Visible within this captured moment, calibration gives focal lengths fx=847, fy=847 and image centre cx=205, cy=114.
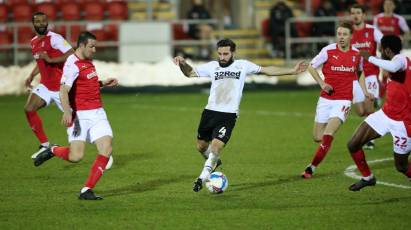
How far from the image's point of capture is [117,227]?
28.8 feet

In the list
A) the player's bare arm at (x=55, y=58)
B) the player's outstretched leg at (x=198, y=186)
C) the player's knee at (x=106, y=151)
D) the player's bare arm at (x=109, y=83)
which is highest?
the player's bare arm at (x=109, y=83)

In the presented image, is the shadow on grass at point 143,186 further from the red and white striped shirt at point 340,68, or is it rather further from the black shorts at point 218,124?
the red and white striped shirt at point 340,68

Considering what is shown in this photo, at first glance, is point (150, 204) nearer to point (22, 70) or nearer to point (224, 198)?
point (224, 198)

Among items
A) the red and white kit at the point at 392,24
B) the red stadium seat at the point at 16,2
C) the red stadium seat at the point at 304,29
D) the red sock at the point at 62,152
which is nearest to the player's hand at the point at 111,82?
the red sock at the point at 62,152

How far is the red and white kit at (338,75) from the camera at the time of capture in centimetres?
1223

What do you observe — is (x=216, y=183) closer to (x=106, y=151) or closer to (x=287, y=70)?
(x=106, y=151)

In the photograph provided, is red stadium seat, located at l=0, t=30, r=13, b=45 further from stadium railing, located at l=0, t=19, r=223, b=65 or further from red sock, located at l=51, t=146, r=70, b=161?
red sock, located at l=51, t=146, r=70, b=161

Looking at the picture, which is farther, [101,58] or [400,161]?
[101,58]

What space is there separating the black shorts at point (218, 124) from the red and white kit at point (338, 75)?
72.4 inches

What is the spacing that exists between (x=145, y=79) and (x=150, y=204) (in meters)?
15.5

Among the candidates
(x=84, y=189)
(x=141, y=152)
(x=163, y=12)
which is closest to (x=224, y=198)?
(x=84, y=189)

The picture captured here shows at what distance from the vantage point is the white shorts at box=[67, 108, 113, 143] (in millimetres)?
10422

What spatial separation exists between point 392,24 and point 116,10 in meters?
11.6

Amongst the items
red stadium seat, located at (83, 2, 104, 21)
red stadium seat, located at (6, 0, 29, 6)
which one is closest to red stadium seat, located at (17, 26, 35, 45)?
red stadium seat, located at (6, 0, 29, 6)
